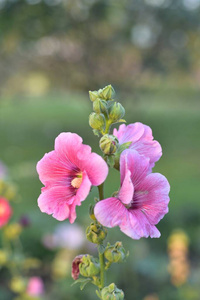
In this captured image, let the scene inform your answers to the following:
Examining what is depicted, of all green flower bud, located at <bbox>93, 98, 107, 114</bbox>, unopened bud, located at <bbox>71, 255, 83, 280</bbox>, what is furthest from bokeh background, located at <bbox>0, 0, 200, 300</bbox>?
green flower bud, located at <bbox>93, 98, 107, 114</bbox>

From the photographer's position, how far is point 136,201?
0.98 metres

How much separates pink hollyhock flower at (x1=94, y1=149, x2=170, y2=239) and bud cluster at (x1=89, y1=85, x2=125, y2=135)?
0.10 metres

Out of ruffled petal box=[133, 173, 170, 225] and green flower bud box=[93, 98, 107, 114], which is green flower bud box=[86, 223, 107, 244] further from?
green flower bud box=[93, 98, 107, 114]

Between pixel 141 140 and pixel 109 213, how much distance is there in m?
0.24

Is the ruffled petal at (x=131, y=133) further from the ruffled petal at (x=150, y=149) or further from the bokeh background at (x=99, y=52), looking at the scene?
the bokeh background at (x=99, y=52)

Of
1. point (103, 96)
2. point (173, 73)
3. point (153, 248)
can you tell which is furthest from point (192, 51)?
point (103, 96)

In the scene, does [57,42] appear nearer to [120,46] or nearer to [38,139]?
[120,46]

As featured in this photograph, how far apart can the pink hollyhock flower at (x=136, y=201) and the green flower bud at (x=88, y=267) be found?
0.15m

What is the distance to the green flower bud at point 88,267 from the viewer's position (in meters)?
1.00

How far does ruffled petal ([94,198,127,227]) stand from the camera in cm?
88

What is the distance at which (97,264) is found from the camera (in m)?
1.02

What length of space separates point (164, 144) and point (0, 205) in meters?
10.6

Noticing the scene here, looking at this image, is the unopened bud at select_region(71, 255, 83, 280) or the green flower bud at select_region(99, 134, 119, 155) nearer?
the green flower bud at select_region(99, 134, 119, 155)

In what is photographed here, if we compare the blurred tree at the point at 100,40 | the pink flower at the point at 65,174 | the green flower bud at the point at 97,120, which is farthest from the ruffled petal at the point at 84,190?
Answer: the blurred tree at the point at 100,40
